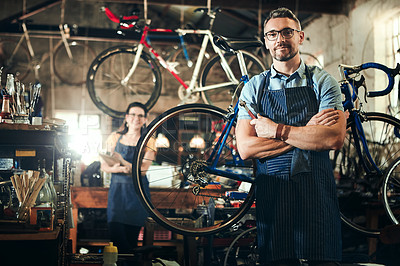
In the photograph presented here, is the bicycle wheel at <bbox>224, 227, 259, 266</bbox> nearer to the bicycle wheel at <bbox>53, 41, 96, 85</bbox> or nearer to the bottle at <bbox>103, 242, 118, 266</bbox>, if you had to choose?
the bottle at <bbox>103, 242, 118, 266</bbox>

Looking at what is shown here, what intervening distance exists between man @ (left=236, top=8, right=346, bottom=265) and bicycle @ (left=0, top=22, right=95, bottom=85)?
778cm

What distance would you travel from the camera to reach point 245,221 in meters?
4.12

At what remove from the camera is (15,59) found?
11477 millimetres

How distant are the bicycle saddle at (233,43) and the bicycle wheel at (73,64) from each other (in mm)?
8549

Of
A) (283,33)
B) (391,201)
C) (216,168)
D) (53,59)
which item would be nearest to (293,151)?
(283,33)

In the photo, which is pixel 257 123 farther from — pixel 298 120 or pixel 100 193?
pixel 100 193

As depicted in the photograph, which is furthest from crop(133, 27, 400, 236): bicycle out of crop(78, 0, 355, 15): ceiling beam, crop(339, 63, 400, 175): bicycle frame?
crop(78, 0, 355, 15): ceiling beam

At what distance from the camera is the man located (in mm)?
2627

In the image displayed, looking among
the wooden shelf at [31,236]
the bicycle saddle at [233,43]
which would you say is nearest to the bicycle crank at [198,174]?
the bicycle saddle at [233,43]

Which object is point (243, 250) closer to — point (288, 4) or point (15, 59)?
point (288, 4)

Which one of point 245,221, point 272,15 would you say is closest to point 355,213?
point 245,221

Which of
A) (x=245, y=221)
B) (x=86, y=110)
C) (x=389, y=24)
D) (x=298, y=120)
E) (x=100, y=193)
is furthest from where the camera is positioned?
(x=86, y=110)

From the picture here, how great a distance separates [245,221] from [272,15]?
2047 mm

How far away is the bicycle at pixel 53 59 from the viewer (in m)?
10.6
